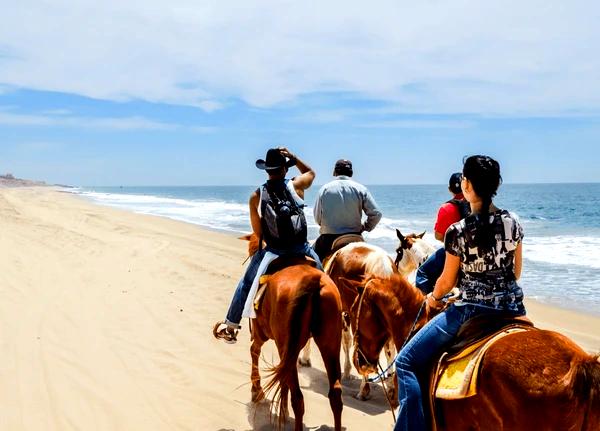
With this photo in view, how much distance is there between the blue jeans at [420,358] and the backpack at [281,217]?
2226 millimetres

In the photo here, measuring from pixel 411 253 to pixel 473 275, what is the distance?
3.47 m

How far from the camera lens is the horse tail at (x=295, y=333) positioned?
4.62 metres

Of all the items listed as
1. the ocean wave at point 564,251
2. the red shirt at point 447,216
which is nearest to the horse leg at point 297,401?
the red shirt at point 447,216

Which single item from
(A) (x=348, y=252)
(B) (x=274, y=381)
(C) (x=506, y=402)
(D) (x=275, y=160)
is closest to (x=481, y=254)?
(C) (x=506, y=402)

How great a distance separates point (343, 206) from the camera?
24.4ft

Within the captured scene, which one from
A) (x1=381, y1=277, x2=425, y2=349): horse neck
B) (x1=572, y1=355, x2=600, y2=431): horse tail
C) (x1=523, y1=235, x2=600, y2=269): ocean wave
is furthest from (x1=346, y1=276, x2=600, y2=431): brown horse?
(x1=523, y1=235, x2=600, y2=269): ocean wave

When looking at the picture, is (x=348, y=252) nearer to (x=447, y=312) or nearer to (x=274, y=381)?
(x=274, y=381)

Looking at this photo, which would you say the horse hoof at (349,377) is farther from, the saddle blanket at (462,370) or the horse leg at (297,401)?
the saddle blanket at (462,370)

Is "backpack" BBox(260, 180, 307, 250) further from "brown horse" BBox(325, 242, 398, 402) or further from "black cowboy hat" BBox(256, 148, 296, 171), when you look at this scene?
"brown horse" BBox(325, 242, 398, 402)

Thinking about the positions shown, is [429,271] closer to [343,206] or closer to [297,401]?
[297,401]

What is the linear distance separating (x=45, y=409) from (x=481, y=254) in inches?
180

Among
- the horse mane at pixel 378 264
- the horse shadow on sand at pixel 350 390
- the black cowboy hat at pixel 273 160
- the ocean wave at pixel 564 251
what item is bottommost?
the horse shadow on sand at pixel 350 390

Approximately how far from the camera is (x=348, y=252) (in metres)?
6.72

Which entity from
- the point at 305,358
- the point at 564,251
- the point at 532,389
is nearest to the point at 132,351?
the point at 305,358
